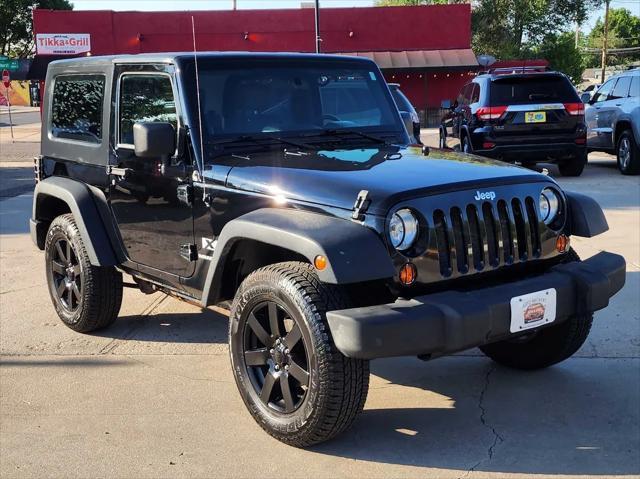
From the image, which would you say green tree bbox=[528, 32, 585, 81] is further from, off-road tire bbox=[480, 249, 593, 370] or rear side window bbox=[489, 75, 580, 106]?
off-road tire bbox=[480, 249, 593, 370]

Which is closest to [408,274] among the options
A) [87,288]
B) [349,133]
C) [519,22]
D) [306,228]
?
[306,228]

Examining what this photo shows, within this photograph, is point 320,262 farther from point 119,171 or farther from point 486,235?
point 119,171

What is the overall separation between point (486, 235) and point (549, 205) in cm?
55

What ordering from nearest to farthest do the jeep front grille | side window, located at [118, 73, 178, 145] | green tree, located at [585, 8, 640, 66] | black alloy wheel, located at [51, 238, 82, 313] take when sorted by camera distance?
the jeep front grille, side window, located at [118, 73, 178, 145], black alloy wheel, located at [51, 238, 82, 313], green tree, located at [585, 8, 640, 66]

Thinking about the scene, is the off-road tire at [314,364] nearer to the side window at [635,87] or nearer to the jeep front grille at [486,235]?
the jeep front grille at [486,235]

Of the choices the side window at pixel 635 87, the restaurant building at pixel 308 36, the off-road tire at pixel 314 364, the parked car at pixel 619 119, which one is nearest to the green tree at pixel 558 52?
the restaurant building at pixel 308 36

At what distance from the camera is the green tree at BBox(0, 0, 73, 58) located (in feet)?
164

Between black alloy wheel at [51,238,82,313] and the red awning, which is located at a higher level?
the red awning

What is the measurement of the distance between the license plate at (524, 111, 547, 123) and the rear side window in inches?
7.1

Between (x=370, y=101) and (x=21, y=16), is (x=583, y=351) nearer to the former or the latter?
(x=370, y=101)

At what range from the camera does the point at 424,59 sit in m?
30.7

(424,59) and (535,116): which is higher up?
(424,59)

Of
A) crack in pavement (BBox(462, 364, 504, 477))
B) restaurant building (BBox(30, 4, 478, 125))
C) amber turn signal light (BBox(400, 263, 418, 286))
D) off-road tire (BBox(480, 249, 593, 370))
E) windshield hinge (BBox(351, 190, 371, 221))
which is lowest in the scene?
crack in pavement (BBox(462, 364, 504, 477))

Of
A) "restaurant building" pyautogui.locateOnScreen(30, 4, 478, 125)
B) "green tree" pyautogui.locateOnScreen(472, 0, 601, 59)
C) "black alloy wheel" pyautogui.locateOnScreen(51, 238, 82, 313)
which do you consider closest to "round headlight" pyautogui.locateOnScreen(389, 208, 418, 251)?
"black alloy wheel" pyautogui.locateOnScreen(51, 238, 82, 313)
